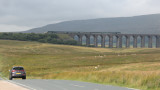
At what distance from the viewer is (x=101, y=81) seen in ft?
103

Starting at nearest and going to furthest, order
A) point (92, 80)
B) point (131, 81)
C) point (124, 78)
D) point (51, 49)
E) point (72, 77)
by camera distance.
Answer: point (131, 81), point (124, 78), point (92, 80), point (72, 77), point (51, 49)

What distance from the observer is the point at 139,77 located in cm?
2692

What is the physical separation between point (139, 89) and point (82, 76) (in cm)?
1537

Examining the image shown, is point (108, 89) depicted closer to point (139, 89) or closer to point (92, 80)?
point (139, 89)

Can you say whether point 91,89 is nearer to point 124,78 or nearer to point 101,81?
point 124,78

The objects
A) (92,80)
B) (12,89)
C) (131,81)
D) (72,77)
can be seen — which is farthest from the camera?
(72,77)

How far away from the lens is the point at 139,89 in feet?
75.2

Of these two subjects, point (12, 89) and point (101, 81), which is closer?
point (12, 89)

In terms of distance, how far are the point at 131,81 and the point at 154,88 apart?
3830mm

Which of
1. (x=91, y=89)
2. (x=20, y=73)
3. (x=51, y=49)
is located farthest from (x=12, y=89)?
(x=51, y=49)

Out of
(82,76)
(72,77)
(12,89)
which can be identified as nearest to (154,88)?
(12,89)

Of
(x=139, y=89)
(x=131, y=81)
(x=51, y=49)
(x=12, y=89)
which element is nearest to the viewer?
(x=139, y=89)

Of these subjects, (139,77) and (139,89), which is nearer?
(139,89)

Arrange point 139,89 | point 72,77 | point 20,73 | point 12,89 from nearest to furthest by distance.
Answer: point 139,89
point 12,89
point 72,77
point 20,73
